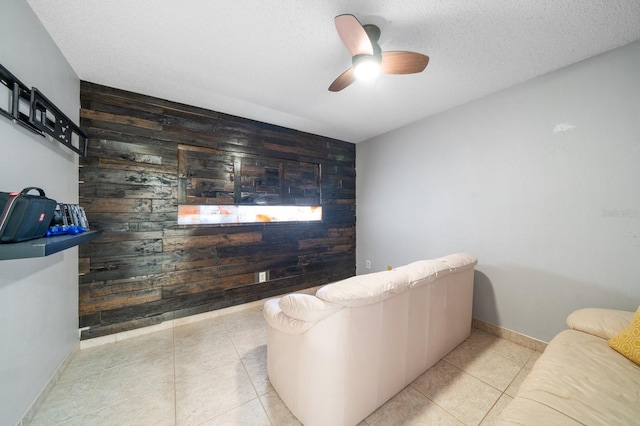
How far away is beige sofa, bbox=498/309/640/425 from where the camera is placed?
928mm

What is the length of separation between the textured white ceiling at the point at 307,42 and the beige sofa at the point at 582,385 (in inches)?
82.3

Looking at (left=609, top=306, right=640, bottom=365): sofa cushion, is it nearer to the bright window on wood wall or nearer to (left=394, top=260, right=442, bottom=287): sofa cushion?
(left=394, top=260, right=442, bottom=287): sofa cushion

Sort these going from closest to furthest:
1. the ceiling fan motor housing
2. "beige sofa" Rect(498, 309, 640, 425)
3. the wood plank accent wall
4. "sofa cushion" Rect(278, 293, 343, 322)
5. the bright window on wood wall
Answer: "beige sofa" Rect(498, 309, 640, 425) → "sofa cushion" Rect(278, 293, 343, 322) → the ceiling fan motor housing → the wood plank accent wall → the bright window on wood wall

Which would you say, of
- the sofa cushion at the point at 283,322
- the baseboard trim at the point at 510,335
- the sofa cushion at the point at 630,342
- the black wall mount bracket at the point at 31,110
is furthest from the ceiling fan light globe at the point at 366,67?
the baseboard trim at the point at 510,335

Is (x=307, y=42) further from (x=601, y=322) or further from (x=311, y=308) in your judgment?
(x=601, y=322)

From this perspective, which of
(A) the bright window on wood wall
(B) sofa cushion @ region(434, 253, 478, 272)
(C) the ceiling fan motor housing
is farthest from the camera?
(A) the bright window on wood wall

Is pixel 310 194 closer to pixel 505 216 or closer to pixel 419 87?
pixel 419 87

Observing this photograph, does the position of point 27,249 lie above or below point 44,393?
Answer: above

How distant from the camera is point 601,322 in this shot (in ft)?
4.95

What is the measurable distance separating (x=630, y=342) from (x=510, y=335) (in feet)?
3.76

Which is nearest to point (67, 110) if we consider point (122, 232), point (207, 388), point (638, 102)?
point (122, 232)

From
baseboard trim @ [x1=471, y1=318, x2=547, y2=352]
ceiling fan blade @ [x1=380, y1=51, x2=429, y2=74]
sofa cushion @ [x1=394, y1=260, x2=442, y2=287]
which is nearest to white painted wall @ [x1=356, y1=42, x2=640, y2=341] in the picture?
baseboard trim @ [x1=471, y1=318, x2=547, y2=352]

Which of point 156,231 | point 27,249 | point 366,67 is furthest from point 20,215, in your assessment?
point 366,67

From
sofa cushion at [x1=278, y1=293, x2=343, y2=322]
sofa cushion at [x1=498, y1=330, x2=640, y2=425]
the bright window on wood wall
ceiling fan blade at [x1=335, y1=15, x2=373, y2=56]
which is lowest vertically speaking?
Result: sofa cushion at [x1=498, y1=330, x2=640, y2=425]
